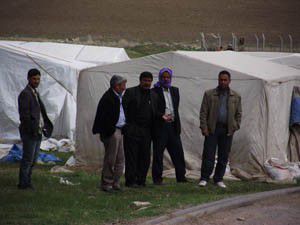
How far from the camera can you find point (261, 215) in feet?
37.4

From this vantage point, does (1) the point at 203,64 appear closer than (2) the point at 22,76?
Yes

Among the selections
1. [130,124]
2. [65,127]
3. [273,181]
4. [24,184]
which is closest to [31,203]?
[24,184]

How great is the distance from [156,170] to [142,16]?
3434 inches

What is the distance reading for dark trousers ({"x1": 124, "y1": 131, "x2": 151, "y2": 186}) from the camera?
44.1 feet

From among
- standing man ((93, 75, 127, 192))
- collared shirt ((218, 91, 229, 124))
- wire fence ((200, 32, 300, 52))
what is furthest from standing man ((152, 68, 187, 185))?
wire fence ((200, 32, 300, 52))

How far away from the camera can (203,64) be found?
52.9 ft

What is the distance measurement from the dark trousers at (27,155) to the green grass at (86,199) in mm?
201

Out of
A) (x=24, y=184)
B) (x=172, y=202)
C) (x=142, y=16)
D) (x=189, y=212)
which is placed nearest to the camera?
(x=189, y=212)

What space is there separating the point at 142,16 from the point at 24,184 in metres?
88.5

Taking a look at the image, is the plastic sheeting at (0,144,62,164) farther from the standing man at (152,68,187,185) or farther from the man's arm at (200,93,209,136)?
the man's arm at (200,93,209,136)

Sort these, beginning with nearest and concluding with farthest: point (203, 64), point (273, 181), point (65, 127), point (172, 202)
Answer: point (172, 202), point (273, 181), point (203, 64), point (65, 127)

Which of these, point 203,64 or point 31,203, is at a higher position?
point 203,64

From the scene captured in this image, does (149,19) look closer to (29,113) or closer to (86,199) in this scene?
(29,113)

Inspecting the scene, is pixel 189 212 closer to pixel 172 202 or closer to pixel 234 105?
pixel 172 202
